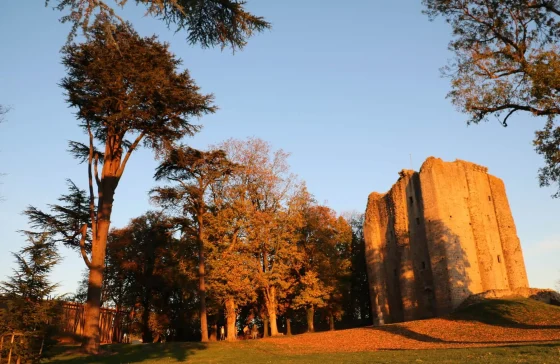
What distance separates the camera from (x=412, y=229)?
41812mm

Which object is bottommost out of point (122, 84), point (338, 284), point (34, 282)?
point (34, 282)

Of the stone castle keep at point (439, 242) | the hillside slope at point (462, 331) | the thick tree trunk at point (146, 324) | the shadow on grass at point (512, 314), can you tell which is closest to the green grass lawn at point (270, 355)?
the hillside slope at point (462, 331)

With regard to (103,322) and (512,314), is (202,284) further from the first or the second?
(512,314)

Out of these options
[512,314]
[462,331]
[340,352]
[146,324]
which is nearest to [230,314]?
[340,352]

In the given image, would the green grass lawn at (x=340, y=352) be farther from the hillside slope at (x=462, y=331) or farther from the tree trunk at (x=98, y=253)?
the tree trunk at (x=98, y=253)

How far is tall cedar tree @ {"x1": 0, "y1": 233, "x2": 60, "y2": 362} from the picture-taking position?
34.0 feet

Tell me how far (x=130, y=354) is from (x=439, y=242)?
90.2 ft

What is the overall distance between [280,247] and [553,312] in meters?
17.7

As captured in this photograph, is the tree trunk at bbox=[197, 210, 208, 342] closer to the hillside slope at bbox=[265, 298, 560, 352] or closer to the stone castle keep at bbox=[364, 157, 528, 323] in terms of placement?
the hillside slope at bbox=[265, 298, 560, 352]

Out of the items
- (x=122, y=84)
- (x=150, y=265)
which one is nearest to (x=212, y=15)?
(x=122, y=84)

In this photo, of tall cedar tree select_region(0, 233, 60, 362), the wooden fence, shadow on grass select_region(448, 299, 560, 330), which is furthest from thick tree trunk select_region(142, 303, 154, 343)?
tall cedar tree select_region(0, 233, 60, 362)

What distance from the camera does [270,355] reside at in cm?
2019

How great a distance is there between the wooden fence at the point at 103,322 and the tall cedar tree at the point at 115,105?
358cm

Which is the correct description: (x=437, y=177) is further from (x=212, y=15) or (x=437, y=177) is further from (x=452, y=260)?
(x=212, y=15)
